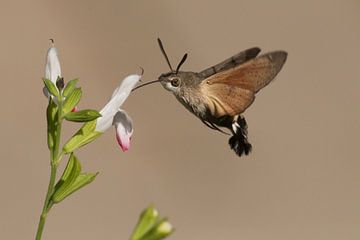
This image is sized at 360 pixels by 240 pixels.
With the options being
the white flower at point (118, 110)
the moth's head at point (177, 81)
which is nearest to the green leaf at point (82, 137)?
the white flower at point (118, 110)

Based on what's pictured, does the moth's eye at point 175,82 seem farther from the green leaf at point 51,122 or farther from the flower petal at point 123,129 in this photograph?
the green leaf at point 51,122

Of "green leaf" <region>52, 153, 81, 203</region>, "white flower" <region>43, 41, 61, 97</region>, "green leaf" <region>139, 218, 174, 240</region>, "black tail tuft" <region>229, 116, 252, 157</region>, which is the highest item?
"white flower" <region>43, 41, 61, 97</region>

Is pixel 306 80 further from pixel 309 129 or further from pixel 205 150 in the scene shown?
pixel 205 150

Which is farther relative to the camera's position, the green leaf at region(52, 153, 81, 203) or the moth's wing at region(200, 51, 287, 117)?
the moth's wing at region(200, 51, 287, 117)

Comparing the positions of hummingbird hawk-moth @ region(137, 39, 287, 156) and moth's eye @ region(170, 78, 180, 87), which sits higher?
moth's eye @ region(170, 78, 180, 87)

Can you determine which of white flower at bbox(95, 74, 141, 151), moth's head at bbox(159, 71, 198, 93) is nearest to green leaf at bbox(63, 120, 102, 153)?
white flower at bbox(95, 74, 141, 151)

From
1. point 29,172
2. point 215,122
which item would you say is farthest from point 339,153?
point 215,122

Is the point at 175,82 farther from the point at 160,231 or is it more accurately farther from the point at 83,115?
the point at 160,231

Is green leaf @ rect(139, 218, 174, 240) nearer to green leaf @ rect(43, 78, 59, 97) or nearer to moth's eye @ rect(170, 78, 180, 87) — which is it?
green leaf @ rect(43, 78, 59, 97)
